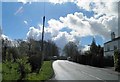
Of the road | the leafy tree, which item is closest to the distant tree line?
the road

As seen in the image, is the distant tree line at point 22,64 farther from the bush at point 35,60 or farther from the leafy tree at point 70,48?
the leafy tree at point 70,48

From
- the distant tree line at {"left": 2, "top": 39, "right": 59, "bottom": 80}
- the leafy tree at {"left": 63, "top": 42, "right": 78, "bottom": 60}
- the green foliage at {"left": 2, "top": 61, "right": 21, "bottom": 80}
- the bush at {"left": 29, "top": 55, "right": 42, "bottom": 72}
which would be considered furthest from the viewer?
the leafy tree at {"left": 63, "top": 42, "right": 78, "bottom": 60}

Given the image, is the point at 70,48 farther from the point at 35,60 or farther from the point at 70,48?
the point at 35,60

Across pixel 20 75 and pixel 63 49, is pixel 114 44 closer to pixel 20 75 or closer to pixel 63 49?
pixel 20 75

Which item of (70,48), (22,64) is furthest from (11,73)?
(70,48)

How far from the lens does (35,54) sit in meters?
34.5

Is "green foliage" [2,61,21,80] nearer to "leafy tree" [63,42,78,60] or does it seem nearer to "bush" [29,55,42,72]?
"bush" [29,55,42,72]

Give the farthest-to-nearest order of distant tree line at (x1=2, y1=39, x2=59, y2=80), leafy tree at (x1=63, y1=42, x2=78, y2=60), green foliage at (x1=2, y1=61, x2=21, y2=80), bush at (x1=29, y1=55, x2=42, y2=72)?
1. leafy tree at (x1=63, y1=42, x2=78, y2=60)
2. bush at (x1=29, y1=55, x2=42, y2=72)
3. distant tree line at (x1=2, y1=39, x2=59, y2=80)
4. green foliage at (x1=2, y1=61, x2=21, y2=80)

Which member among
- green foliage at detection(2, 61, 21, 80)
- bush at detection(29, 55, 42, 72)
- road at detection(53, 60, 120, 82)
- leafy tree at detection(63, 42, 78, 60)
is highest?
leafy tree at detection(63, 42, 78, 60)

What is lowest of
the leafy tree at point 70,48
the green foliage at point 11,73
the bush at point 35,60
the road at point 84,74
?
the road at point 84,74

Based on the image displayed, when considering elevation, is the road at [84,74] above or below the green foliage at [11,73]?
below

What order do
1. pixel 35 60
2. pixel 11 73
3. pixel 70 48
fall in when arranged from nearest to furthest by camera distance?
pixel 11 73
pixel 35 60
pixel 70 48

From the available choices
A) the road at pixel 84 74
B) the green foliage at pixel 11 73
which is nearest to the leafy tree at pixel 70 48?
the road at pixel 84 74

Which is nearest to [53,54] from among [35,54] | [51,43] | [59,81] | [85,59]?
[51,43]
